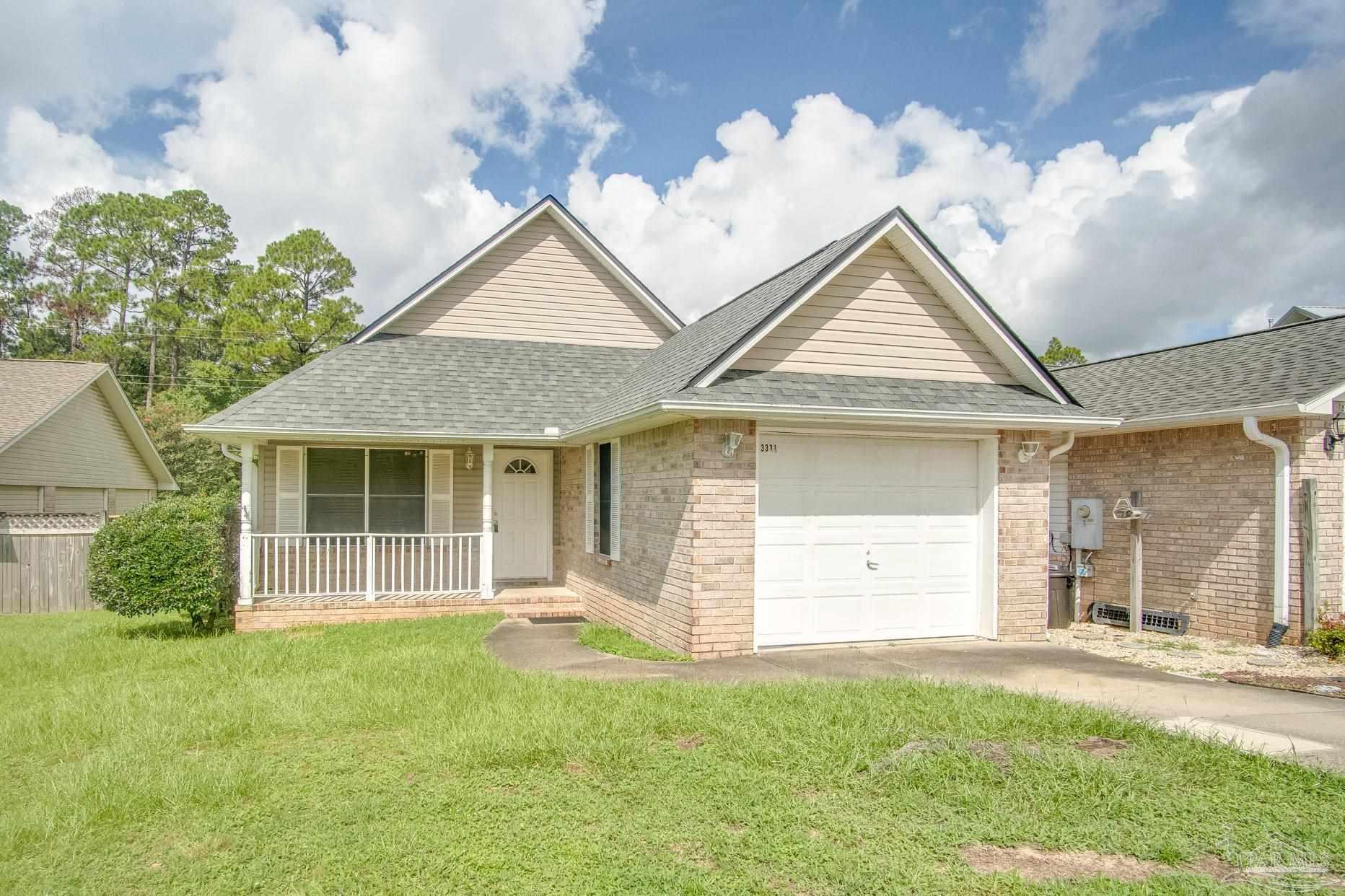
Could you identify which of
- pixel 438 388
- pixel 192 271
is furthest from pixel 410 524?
pixel 192 271

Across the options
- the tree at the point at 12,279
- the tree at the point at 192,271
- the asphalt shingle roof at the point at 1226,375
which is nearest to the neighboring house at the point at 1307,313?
the asphalt shingle roof at the point at 1226,375

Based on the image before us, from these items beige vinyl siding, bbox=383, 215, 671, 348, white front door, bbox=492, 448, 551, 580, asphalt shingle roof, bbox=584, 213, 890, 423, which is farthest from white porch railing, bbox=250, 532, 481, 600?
beige vinyl siding, bbox=383, 215, 671, 348

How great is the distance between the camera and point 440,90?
14930 mm

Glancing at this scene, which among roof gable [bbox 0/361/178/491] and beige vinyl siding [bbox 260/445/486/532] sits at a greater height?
roof gable [bbox 0/361/178/491]

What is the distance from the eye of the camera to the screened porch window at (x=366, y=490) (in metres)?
13.5

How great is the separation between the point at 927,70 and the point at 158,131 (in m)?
22.4

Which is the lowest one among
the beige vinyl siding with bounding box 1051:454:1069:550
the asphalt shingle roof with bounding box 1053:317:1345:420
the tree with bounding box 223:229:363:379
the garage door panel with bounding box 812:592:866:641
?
the garage door panel with bounding box 812:592:866:641

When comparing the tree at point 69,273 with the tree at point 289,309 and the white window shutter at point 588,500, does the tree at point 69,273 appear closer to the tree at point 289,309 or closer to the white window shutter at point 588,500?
Answer: the tree at point 289,309

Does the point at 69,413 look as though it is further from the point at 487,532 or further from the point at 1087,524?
the point at 1087,524

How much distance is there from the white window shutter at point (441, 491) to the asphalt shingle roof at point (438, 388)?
4.00 ft

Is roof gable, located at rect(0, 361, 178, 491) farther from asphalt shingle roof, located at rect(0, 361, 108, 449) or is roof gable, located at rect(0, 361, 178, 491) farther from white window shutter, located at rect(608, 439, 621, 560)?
white window shutter, located at rect(608, 439, 621, 560)

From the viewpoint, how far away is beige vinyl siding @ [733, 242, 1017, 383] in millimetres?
9773

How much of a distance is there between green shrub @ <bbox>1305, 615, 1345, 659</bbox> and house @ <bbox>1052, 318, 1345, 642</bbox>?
0.54ft

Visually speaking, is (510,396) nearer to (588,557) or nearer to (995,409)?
(588,557)
